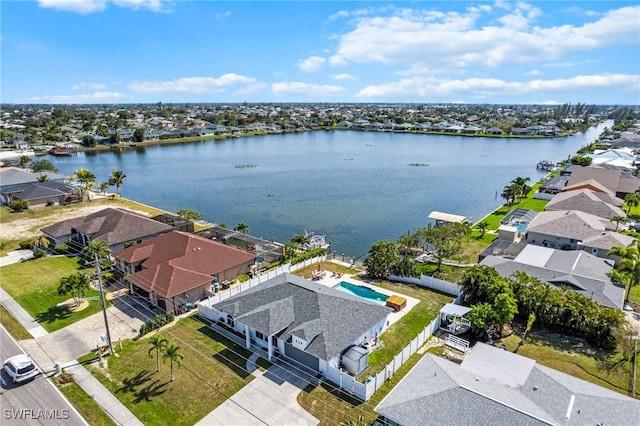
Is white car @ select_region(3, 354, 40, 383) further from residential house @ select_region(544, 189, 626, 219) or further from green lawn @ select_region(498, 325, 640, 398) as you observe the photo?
residential house @ select_region(544, 189, 626, 219)

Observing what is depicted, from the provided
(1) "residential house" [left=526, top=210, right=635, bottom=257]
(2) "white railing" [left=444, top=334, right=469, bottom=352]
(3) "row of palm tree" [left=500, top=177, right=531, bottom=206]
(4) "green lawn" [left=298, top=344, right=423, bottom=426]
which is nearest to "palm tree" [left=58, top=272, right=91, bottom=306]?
(4) "green lawn" [left=298, top=344, right=423, bottom=426]

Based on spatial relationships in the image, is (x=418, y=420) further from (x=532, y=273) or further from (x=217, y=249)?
(x=217, y=249)

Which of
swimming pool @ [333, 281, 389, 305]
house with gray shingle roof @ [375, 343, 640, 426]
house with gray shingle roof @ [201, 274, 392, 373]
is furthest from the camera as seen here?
swimming pool @ [333, 281, 389, 305]

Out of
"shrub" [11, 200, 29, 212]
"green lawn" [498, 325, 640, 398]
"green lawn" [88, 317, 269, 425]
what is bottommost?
"green lawn" [498, 325, 640, 398]

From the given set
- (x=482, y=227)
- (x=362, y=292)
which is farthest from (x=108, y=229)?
(x=482, y=227)

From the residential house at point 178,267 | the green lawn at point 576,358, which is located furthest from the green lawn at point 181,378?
the green lawn at point 576,358

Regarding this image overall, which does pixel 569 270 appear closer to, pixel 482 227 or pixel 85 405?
pixel 482 227
